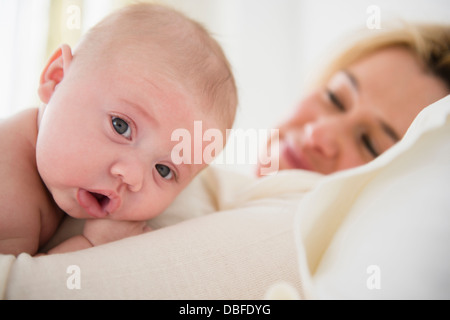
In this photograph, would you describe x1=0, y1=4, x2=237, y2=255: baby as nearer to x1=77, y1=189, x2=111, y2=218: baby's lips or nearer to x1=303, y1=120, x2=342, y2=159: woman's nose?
x1=77, y1=189, x2=111, y2=218: baby's lips

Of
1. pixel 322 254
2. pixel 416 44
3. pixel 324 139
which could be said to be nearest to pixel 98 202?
pixel 322 254

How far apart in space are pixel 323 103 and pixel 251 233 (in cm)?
107

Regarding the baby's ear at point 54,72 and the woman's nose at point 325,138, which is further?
the woman's nose at point 325,138

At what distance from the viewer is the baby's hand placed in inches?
28.9

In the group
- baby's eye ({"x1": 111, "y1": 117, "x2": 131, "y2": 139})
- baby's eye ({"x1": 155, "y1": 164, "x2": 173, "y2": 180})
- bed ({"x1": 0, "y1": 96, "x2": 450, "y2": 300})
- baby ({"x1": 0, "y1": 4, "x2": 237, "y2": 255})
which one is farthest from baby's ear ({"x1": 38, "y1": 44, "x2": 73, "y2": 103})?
bed ({"x1": 0, "y1": 96, "x2": 450, "y2": 300})

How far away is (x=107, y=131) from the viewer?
0.70 m

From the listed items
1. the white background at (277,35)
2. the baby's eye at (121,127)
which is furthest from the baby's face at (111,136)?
the white background at (277,35)

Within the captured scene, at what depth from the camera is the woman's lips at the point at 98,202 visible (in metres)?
0.70

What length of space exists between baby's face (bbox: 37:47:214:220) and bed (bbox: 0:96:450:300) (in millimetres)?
148

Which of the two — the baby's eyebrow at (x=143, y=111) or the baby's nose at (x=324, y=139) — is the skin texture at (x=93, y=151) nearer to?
the baby's eyebrow at (x=143, y=111)

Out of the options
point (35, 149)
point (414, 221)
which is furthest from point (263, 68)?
point (414, 221)

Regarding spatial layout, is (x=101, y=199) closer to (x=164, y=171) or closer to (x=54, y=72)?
(x=164, y=171)
